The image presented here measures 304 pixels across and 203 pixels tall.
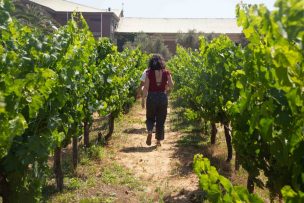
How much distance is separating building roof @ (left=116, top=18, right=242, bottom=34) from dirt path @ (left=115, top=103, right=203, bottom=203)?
34867 mm

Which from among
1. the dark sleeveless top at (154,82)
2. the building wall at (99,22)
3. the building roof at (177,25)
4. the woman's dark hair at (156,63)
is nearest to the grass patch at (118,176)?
the dark sleeveless top at (154,82)

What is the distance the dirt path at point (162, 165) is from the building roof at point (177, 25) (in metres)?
34.9

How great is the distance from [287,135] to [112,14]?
133ft

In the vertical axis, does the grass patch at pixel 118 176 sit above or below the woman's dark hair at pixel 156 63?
below

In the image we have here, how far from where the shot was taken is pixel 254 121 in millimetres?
2188

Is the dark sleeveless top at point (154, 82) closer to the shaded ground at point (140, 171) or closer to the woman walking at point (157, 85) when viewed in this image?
the woman walking at point (157, 85)

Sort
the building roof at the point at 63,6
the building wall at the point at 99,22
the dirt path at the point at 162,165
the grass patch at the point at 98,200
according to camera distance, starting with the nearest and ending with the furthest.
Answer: the grass patch at the point at 98,200 < the dirt path at the point at 162,165 < the building roof at the point at 63,6 < the building wall at the point at 99,22

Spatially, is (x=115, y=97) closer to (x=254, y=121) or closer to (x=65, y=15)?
(x=254, y=121)

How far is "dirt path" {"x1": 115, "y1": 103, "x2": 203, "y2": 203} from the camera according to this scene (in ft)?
19.2

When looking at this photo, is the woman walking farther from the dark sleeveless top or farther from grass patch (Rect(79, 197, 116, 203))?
grass patch (Rect(79, 197, 116, 203))

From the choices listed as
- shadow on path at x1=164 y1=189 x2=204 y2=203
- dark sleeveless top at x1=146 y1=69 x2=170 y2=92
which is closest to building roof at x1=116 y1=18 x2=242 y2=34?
dark sleeveless top at x1=146 y1=69 x2=170 y2=92

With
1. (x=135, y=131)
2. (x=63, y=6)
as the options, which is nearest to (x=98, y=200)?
(x=135, y=131)

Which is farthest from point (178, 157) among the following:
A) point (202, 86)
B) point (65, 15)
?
point (65, 15)

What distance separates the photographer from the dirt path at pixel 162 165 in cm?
584
